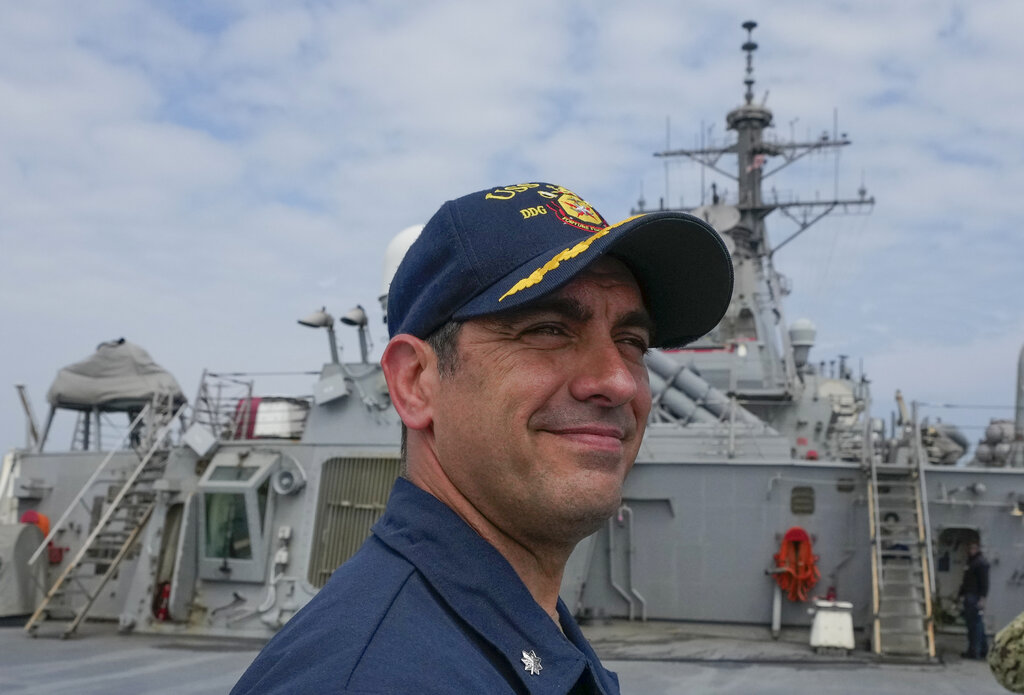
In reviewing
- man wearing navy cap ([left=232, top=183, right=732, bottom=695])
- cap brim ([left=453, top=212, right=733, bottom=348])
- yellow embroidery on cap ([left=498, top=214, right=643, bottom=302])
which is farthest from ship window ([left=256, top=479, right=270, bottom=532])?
yellow embroidery on cap ([left=498, top=214, right=643, bottom=302])

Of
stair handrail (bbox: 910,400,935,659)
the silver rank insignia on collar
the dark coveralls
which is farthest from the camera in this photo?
the dark coveralls

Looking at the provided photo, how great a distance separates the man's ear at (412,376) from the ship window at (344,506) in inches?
356

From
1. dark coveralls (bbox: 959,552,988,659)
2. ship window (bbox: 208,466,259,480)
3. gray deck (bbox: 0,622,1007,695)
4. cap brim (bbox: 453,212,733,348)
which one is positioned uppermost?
ship window (bbox: 208,466,259,480)

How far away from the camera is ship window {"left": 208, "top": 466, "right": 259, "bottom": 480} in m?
10.9

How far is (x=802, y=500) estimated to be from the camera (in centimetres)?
1109

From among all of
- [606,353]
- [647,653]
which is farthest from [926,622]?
[606,353]

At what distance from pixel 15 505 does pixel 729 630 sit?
11758 mm

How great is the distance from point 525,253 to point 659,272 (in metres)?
0.29

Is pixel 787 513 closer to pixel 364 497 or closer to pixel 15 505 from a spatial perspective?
pixel 364 497

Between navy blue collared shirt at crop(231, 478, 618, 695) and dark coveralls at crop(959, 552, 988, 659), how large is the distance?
9850 mm

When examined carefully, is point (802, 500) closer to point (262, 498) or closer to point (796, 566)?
point (796, 566)

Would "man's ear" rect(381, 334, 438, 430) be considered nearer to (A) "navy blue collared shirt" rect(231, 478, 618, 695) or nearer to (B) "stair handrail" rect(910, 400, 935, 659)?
(A) "navy blue collared shirt" rect(231, 478, 618, 695)

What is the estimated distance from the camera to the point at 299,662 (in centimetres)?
101

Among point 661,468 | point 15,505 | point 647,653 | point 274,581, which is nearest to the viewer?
point 647,653
